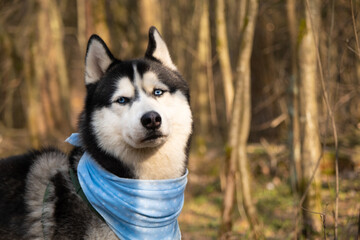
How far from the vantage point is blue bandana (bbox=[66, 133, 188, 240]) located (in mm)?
2871

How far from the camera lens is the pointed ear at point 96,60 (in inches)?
124

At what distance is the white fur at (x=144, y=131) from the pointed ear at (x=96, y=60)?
1.03ft

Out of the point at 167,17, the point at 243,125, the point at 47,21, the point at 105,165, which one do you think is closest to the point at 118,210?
the point at 105,165

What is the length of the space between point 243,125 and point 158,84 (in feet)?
9.64

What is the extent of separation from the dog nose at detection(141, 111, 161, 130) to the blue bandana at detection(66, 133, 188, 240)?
510 mm

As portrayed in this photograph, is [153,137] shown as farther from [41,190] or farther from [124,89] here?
[41,190]

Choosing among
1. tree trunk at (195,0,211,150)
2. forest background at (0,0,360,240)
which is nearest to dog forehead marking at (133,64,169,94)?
forest background at (0,0,360,240)

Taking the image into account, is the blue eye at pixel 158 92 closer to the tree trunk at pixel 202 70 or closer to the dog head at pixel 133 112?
the dog head at pixel 133 112

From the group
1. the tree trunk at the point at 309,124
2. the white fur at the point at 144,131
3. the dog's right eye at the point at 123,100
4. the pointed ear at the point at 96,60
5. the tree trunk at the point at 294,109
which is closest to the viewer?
the white fur at the point at 144,131

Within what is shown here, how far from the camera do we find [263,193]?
788cm

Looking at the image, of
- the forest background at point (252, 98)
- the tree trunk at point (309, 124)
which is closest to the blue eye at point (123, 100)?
the forest background at point (252, 98)

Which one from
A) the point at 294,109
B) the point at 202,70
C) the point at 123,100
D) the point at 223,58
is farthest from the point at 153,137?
the point at 202,70

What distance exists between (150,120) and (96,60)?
34.1 inches

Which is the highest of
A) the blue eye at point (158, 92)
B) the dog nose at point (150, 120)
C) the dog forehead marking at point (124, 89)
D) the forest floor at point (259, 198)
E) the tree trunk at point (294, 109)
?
the dog forehead marking at point (124, 89)
